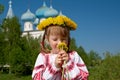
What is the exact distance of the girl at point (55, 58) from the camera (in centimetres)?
326

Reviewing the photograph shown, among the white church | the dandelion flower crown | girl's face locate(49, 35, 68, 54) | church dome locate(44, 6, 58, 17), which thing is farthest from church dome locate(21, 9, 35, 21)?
girl's face locate(49, 35, 68, 54)

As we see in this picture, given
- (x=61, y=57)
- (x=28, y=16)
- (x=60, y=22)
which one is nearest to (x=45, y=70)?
(x=61, y=57)

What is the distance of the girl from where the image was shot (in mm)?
3258

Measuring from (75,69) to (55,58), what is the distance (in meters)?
0.24

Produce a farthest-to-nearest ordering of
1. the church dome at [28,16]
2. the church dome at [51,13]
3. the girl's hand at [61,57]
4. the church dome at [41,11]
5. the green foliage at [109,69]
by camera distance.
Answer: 1. the church dome at [28,16]
2. the church dome at [41,11]
3. the church dome at [51,13]
4. the green foliage at [109,69]
5. the girl's hand at [61,57]

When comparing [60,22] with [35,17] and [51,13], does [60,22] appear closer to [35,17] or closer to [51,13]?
[51,13]

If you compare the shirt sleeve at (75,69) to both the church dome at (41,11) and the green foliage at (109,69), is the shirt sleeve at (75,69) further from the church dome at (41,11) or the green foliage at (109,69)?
the church dome at (41,11)

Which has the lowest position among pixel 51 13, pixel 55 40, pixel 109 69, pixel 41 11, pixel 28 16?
pixel 109 69

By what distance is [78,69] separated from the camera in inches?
131

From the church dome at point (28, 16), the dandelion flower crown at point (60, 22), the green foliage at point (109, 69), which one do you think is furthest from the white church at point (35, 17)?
the dandelion flower crown at point (60, 22)

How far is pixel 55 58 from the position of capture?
10.4 ft

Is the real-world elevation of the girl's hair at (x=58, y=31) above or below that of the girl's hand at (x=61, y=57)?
above

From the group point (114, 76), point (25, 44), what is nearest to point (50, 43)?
point (114, 76)

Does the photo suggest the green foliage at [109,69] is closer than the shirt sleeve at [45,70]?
No
